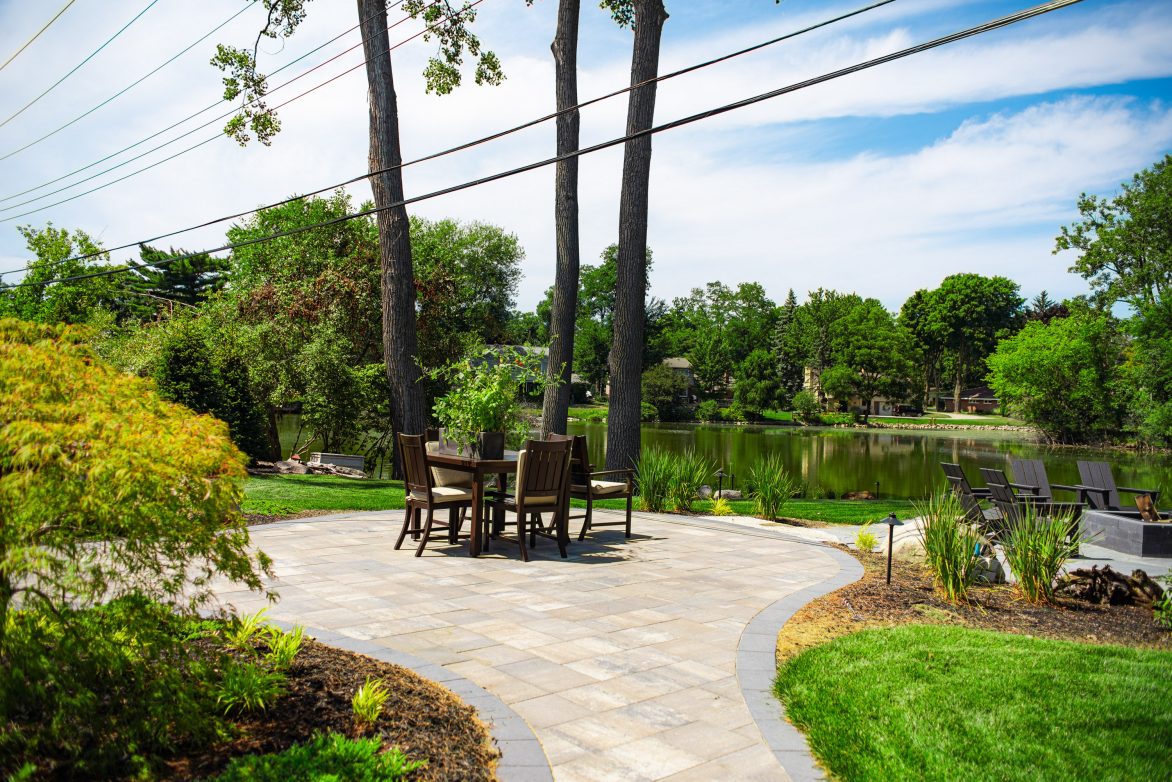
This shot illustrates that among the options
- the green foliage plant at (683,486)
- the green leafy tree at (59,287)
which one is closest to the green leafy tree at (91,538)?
the green foliage plant at (683,486)

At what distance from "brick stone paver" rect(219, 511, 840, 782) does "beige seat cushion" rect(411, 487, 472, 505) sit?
0.52m

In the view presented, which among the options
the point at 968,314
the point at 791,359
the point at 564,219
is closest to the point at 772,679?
the point at 564,219

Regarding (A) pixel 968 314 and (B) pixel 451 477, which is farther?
(A) pixel 968 314

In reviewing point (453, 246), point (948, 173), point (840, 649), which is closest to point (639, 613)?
point (840, 649)

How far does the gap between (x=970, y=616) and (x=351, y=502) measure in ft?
26.0

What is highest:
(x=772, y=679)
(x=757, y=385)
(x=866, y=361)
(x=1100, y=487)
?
(x=866, y=361)

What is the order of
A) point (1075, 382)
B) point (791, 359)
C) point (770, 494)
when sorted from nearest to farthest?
point (770, 494), point (1075, 382), point (791, 359)

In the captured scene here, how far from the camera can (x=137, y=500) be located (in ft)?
8.75

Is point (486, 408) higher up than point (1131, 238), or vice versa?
point (1131, 238)

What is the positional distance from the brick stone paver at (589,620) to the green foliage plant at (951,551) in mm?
976

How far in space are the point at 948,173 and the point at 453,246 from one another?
38.5 m

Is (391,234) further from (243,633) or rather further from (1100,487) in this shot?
(1100,487)

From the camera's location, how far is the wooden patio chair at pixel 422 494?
7.12m

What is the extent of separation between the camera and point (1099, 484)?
10406 millimetres
